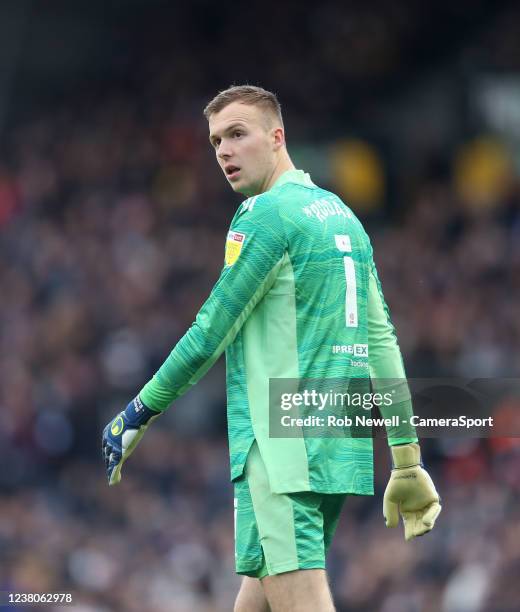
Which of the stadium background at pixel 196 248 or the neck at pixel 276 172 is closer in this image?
the neck at pixel 276 172

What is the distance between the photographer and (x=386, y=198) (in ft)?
55.1

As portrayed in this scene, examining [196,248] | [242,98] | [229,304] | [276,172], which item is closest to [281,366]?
[229,304]

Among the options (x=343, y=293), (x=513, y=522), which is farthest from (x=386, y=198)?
(x=343, y=293)

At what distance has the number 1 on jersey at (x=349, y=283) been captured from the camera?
4.34 meters

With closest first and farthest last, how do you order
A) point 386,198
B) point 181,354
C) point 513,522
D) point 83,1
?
point 181,354
point 513,522
point 386,198
point 83,1

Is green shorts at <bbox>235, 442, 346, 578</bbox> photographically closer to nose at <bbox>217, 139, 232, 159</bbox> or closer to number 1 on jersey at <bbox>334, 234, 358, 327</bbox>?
number 1 on jersey at <bbox>334, 234, 358, 327</bbox>

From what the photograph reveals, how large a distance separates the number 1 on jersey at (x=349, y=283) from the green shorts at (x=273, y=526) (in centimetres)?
51

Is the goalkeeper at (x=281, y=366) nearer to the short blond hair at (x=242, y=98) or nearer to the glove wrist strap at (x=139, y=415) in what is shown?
the glove wrist strap at (x=139, y=415)

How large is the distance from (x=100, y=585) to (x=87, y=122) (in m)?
8.08

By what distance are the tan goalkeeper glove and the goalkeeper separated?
308mm

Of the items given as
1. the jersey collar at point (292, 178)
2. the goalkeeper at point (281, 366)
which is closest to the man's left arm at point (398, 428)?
the goalkeeper at point (281, 366)

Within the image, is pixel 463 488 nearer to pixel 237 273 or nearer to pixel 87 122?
pixel 237 273

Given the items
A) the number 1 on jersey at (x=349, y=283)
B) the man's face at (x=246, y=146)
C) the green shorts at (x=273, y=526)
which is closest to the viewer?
the green shorts at (x=273, y=526)

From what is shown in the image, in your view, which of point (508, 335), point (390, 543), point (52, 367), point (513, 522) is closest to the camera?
point (513, 522)
